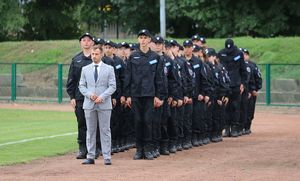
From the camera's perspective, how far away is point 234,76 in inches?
944

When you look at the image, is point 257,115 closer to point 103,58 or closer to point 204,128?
point 204,128

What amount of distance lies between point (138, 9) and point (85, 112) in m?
37.6

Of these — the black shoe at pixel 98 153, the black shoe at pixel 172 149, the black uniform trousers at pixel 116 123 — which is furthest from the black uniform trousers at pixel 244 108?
the black shoe at pixel 98 153

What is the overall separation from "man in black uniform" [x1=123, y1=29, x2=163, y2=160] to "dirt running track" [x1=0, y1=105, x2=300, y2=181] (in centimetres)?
45

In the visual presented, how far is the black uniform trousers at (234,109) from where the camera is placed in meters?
23.9

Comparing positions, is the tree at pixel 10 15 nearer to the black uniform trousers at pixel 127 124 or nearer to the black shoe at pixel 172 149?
the black uniform trousers at pixel 127 124

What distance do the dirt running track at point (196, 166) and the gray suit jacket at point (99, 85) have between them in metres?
1.08

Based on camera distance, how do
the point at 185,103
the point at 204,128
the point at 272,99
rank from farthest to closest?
1. the point at 272,99
2. the point at 204,128
3. the point at 185,103

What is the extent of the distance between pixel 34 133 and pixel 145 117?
6583mm

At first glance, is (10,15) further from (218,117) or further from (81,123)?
(81,123)

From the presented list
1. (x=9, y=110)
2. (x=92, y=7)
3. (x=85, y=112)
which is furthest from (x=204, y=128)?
(x=92, y=7)

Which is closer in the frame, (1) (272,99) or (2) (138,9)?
(1) (272,99)

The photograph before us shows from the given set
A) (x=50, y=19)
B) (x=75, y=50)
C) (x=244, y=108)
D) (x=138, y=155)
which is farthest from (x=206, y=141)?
(x=50, y=19)

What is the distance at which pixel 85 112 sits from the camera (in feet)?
54.7
